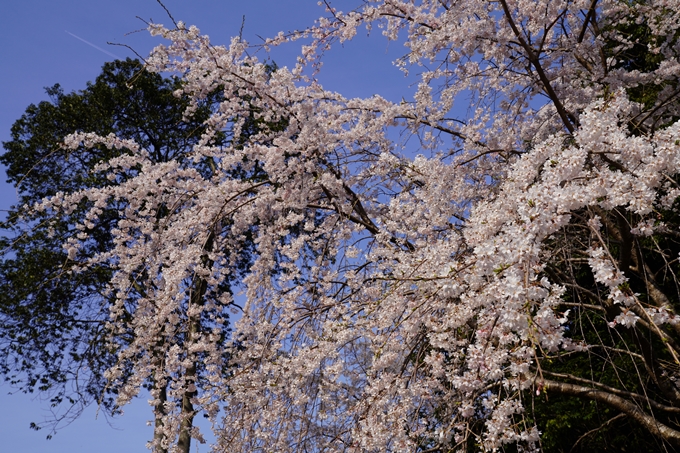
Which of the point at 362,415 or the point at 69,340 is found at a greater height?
the point at 69,340

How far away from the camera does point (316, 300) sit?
4984mm

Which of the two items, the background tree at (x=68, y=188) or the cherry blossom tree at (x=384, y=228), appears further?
the background tree at (x=68, y=188)

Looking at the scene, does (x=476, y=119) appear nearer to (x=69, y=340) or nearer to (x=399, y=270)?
(x=399, y=270)

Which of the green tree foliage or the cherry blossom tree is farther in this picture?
the green tree foliage

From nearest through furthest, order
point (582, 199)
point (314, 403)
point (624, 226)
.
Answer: point (582, 199), point (624, 226), point (314, 403)

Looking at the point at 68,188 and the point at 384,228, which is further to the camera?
the point at 68,188

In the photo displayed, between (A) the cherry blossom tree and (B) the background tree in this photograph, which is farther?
(B) the background tree

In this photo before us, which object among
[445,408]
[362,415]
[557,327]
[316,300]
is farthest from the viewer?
[316,300]

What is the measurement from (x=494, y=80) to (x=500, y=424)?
3161 mm

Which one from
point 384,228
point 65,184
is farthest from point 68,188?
point 384,228

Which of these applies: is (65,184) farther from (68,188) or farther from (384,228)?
(384,228)

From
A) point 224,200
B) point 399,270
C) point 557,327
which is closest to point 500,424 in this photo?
point 557,327

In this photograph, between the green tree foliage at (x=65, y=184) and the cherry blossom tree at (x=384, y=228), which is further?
the green tree foliage at (x=65, y=184)

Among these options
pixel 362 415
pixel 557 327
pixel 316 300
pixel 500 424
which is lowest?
pixel 500 424
